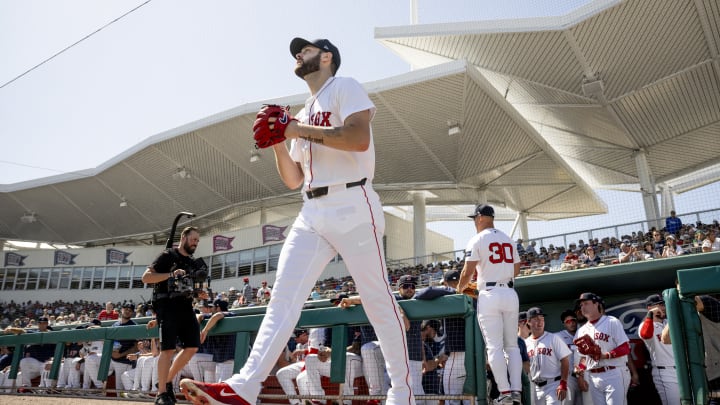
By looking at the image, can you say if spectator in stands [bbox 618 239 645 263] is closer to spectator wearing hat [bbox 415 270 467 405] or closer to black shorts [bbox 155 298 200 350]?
spectator wearing hat [bbox 415 270 467 405]

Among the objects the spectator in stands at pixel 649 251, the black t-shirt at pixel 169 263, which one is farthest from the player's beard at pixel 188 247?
the spectator in stands at pixel 649 251

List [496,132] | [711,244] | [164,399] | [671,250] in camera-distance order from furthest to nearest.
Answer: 1. [496,132]
2. [671,250]
3. [711,244]
4. [164,399]

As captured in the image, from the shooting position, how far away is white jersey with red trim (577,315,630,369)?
206 inches

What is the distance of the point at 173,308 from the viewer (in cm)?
480

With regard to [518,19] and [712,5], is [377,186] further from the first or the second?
[712,5]

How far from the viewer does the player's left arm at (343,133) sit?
2514 millimetres

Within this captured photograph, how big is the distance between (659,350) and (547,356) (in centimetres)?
110

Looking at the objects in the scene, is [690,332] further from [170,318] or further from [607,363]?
[170,318]

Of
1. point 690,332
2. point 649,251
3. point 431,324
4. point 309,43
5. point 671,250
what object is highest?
point 649,251

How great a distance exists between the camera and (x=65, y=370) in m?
7.05

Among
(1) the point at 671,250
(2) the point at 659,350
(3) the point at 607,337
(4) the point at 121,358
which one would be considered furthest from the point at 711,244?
(4) the point at 121,358

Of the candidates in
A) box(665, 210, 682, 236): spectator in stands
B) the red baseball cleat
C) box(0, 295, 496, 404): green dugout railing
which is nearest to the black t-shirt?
box(0, 295, 496, 404): green dugout railing

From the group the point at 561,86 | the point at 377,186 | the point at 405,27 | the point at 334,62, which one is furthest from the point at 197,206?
the point at 334,62

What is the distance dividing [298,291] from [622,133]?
24204 millimetres
